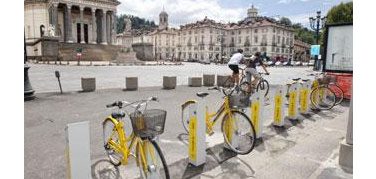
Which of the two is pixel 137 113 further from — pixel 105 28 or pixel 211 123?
pixel 105 28

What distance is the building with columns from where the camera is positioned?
176ft

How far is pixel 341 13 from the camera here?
39094 millimetres

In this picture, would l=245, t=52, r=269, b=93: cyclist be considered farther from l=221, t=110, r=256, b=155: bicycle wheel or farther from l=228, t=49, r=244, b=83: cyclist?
l=221, t=110, r=256, b=155: bicycle wheel

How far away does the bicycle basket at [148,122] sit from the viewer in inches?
119

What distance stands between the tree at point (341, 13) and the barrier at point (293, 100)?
124 feet

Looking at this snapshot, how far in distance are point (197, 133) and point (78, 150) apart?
190 centimetres

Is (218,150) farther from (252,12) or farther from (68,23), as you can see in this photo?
(252,12)

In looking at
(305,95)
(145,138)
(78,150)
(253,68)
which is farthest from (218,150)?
(253,68)

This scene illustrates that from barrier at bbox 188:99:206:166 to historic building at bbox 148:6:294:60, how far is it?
82.4 metres

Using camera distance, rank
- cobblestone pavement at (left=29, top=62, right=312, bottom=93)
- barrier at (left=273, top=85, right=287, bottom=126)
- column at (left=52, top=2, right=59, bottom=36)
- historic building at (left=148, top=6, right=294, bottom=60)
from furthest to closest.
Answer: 1. historic building at (left=148, top=6, right=294, bottom=60)
2. column at (left=52, top=2, right=59, bottom=36)
3. cobblestone pavement at (left=29, top=62, right=312, bottom=93)
4. barrier at (left=273, top=85, right=287, bottom=126)

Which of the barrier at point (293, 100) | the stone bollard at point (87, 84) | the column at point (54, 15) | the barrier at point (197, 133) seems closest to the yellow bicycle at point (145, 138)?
the barrier at point (197, 133)

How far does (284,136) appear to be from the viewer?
5.68 meters

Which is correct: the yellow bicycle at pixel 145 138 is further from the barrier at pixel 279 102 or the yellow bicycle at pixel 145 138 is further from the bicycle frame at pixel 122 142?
the barrier at pixel 279 102

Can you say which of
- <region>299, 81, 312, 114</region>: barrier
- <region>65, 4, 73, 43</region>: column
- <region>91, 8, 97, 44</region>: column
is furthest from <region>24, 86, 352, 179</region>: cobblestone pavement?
<region>91, 8, 97, 44</region>: column
